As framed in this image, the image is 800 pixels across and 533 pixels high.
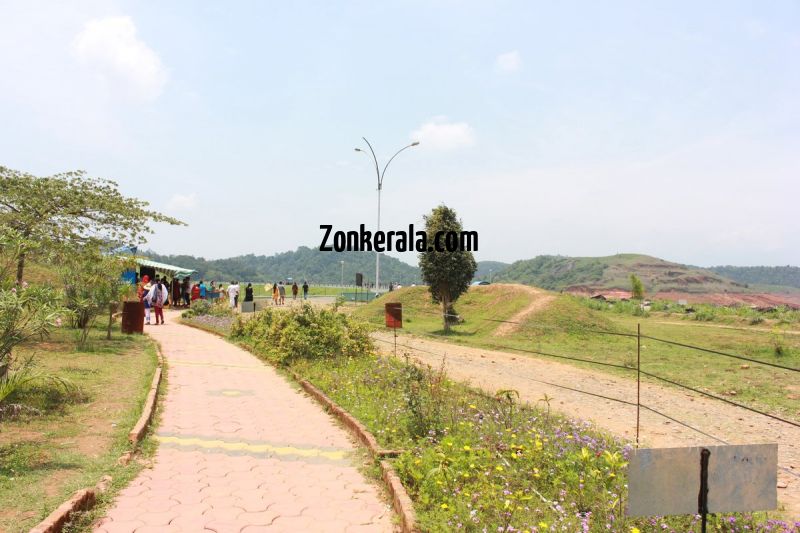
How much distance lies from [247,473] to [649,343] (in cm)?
1701

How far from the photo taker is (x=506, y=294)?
27.8 m

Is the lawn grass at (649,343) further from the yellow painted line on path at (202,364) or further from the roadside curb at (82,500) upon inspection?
the roadside curb at (82,500)

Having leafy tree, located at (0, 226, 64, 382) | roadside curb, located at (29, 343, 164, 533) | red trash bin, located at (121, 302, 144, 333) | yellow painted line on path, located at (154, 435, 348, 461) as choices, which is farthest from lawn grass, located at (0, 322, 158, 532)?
red trash bin, located at (121, 302, 144, 333)

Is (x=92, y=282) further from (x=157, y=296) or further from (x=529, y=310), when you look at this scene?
(x=529, y=310)

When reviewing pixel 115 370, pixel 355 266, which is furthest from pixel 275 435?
pixel 355 266

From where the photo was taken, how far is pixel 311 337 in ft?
39.5

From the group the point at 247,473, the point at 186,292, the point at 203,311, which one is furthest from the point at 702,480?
the point at 186,292

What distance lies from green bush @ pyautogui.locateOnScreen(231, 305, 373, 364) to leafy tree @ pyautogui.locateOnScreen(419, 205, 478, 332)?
9.99 meters

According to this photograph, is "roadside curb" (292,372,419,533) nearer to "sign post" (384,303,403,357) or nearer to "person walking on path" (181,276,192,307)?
"sign post" (384,303,403,357)

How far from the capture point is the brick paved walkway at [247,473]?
421 cm

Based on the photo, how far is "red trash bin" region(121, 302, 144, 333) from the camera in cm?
1582

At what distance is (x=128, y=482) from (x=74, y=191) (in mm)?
12284

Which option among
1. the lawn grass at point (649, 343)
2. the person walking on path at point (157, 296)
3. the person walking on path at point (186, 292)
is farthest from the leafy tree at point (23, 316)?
the person walking on path at point (186, 292)

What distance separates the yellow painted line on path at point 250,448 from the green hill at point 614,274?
304 ft
